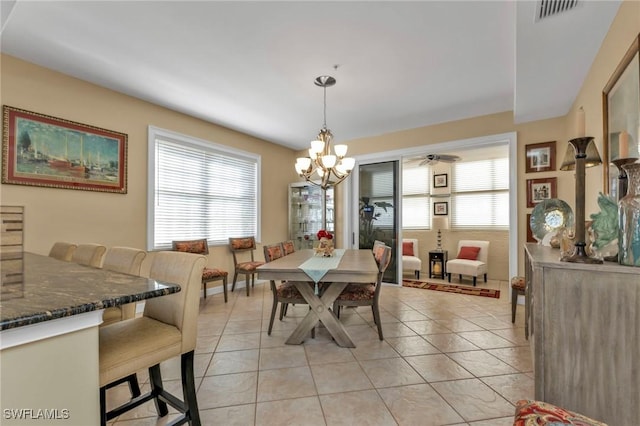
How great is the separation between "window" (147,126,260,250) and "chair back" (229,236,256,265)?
0.18 metres

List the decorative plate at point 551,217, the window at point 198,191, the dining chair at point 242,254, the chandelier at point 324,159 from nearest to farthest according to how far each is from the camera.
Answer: the decorative plate at point 551,217
the chandelier at point 324,159
the window at point 198,191
the dining chair at point 242,254

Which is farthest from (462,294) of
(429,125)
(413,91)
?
(413,91)

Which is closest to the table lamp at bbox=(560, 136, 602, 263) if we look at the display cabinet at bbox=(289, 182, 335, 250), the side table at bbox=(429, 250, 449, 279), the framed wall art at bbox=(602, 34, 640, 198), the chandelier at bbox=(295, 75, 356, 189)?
the framed wall art at bbox=(602, 34, 640, 198)

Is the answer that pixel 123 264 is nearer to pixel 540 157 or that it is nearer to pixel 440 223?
pixel 540 157

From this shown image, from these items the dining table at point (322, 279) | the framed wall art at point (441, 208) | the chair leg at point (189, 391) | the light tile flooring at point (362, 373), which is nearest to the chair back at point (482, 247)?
the framed wall art at point (441, 208)

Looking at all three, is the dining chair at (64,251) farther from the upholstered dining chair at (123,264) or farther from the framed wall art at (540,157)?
the framed wall art at (540,157)

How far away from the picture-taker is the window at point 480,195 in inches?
235

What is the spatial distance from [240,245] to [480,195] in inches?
192

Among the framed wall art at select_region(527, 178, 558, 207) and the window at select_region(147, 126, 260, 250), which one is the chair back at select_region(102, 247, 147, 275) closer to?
the window at select_region(147, 126, 260, 250)

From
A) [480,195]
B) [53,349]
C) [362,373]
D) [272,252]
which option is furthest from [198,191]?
[480,195]

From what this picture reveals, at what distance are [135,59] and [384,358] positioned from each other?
11.5 ft

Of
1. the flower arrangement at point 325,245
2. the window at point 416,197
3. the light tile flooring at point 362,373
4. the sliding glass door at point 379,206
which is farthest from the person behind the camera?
the window at point 416,197

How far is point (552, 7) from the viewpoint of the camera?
74.7 inches

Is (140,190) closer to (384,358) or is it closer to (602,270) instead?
(384,358)
